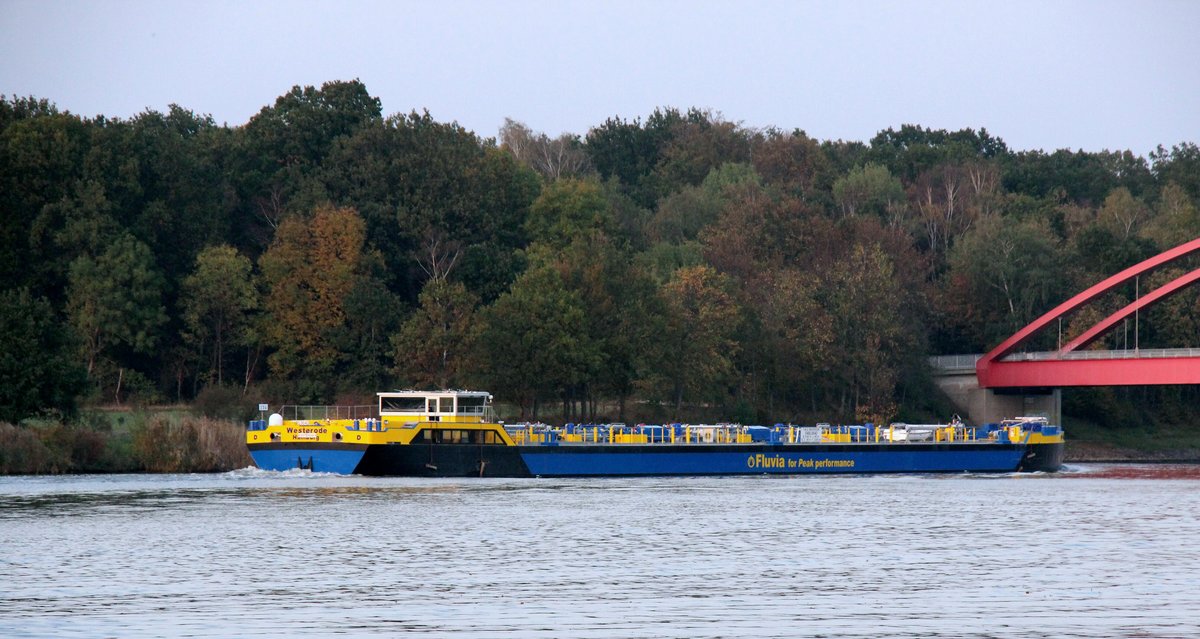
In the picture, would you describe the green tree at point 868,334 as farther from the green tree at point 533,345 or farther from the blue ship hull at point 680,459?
the blue ship hull at point 680,459

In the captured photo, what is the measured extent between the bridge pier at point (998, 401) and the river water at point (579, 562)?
5350 centimetres

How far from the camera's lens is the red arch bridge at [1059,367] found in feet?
359

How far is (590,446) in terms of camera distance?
79000 millimetres

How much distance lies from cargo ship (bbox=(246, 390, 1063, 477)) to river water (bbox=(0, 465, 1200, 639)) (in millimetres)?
5179

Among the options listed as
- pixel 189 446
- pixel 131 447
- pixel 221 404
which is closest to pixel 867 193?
pixel 221 404

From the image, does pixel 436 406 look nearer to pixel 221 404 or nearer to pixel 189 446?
pixel 189 446

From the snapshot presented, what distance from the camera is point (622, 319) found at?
4119 inches

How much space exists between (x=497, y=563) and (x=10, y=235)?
236 ft

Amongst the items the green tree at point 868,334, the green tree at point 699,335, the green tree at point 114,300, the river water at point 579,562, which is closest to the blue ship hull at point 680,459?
the river water at point 579,562

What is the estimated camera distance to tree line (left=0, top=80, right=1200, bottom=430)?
102m

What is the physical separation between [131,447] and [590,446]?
73.3ft

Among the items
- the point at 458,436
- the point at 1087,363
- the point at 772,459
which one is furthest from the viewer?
the point at 1087,363

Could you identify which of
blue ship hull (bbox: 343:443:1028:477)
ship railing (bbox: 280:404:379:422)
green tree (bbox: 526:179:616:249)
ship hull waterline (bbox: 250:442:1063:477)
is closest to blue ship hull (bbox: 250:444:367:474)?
ship hull waterline (bbox: 250:442:1063:477)

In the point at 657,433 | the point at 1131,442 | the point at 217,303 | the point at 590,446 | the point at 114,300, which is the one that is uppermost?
the point at 217,303
